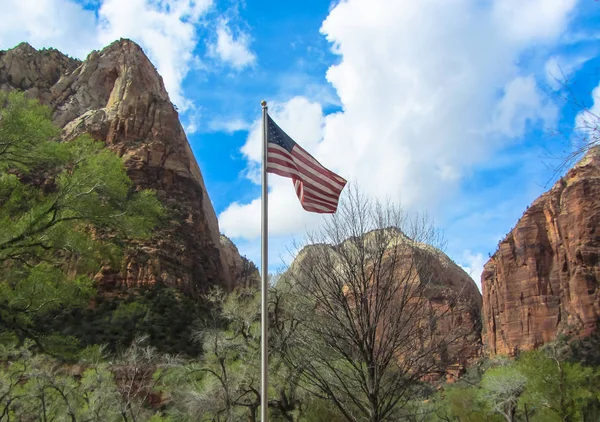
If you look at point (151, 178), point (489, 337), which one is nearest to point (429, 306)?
point (151, 178)

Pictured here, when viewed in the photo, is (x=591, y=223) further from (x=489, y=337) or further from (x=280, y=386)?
(x=280, y=386)

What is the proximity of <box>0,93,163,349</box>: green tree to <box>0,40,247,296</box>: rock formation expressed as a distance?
46622mm

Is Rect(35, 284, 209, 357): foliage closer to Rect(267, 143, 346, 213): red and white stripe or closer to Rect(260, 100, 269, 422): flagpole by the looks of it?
Rect(267, 143, 346, 213): red and white stripe

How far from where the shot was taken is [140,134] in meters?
75.7

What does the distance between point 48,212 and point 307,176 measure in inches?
245

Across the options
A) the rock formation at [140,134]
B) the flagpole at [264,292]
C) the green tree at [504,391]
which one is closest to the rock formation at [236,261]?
the rock formation at [140,134]

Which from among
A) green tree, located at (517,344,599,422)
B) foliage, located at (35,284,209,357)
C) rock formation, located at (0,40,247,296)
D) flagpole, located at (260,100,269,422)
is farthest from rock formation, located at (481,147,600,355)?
flagpole, located at (260,100,269,422)

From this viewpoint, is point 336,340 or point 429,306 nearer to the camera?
point 336,340

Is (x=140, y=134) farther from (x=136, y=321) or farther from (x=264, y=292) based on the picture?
(x=264, y=292)

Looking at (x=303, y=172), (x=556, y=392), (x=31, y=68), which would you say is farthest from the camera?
(x=31, y=68)

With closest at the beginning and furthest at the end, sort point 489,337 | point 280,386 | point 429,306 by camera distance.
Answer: point 429,306 < point 280,386 < point 489,337

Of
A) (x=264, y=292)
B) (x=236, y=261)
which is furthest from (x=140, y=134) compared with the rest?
(x=264, y=292)

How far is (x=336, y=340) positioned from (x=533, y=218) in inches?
3718

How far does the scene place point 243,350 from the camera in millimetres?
25906
